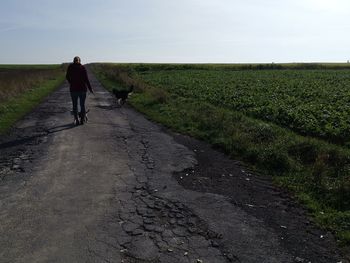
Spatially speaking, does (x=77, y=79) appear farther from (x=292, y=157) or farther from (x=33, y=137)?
(x=292, y=157)

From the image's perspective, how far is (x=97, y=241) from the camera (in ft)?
16.3

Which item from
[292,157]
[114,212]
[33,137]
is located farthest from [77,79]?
[114,212]

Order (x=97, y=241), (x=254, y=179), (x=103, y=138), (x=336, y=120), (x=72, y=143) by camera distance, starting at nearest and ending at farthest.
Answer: (x=97, y=241)
(x=254, y=179)
(x=72, y=143)
(x=103, y=138)
(x=336, y=120)

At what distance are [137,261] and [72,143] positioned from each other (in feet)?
21.2

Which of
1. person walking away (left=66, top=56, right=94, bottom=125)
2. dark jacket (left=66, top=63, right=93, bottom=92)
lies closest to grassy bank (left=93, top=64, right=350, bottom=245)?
person walking away (left=66, top=56, right=94, bottom=125)

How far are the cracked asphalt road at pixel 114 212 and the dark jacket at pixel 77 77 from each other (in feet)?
10.7

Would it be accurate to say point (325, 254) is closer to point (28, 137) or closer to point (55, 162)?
point (55, 162)

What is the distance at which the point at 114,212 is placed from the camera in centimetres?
595

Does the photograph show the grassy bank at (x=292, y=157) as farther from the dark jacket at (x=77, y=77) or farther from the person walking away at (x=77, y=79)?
the dark jacket at (x=77, y=77)

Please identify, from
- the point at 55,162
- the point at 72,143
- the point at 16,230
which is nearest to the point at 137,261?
the point at 16,230

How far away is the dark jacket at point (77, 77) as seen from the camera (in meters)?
13.2

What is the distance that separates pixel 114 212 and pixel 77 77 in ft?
26.9

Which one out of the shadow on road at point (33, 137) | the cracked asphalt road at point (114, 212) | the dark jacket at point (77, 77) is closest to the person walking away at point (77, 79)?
the dark jacket at point (77, 77)

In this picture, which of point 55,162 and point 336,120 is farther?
point 336,120
